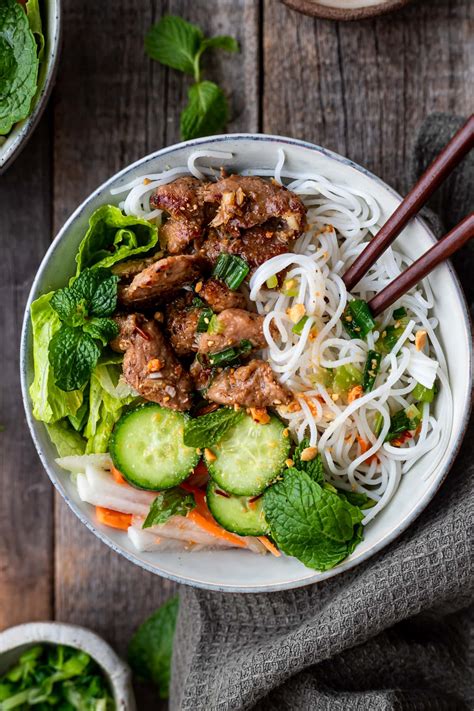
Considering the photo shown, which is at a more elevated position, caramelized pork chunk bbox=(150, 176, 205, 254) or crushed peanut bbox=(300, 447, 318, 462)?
caramelized pork chunk bbox=(150, 176, 205, 254)

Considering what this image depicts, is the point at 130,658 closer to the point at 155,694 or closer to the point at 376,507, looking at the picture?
the point at 155,694

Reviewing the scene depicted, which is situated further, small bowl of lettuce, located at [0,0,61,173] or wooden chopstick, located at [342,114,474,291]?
small bowl of lettuce, located at [0,0,61,173]

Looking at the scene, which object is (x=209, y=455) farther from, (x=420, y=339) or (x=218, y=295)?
(x=420, y=339)

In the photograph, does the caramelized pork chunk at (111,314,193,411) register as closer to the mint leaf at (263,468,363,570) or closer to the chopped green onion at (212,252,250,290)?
the chopped green onion at (212,252,250,290)

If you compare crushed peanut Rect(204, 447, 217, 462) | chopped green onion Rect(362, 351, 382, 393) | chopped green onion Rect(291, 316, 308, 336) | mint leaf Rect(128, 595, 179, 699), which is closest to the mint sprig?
crushed peanut Rect(204, 447, 217, 462)

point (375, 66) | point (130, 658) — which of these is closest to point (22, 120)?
point (375, 66)

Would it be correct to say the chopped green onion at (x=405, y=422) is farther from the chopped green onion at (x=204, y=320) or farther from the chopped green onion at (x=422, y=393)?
the chopped green onion at (x=204, y=320)
